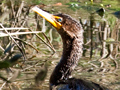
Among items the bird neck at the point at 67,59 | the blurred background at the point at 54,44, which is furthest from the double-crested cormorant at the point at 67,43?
the blurred background at the point at 54,44

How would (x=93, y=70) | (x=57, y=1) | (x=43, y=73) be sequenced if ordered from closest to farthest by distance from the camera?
(x=43, y=73)
(x=93, y=70)
(x=57, y=1)

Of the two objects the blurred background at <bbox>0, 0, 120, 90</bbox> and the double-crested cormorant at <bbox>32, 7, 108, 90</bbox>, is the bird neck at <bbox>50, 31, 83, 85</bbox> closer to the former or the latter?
the double-crested cormorant at <bbox>32, 7, 108, 90</bbox>

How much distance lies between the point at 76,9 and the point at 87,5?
58 centimetres

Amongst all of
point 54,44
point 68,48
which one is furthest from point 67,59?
point 54,44

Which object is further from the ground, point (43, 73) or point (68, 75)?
point (43, 73)

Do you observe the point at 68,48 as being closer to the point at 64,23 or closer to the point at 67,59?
the point at 67,59

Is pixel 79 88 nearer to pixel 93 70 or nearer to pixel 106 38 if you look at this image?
pixel 93 70

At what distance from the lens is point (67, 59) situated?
4938 mm

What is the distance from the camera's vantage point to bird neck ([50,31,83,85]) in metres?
4.88

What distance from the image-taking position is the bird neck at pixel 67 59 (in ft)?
16.0

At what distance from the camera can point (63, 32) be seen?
4.94 metres

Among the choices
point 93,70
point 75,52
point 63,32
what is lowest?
point 93,70

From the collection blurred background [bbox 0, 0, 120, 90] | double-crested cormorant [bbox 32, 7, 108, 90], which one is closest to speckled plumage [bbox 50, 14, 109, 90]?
double-crested cormorant [bbox 32, 7, 108, 90]

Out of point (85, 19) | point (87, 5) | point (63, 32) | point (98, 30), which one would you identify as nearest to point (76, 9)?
point (87, 5)
